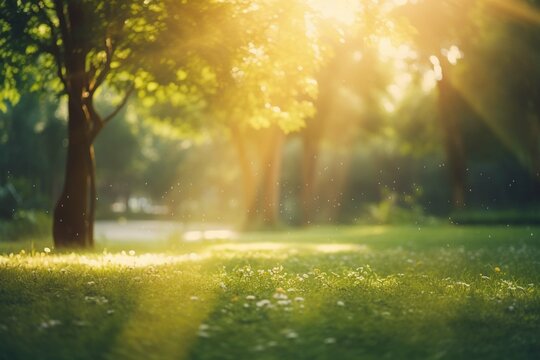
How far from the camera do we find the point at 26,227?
75.5ft

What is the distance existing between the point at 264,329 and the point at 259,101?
322 inches

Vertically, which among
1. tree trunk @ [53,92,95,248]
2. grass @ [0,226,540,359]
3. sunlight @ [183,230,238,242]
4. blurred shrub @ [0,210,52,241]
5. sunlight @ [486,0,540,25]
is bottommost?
sunlight @ [183,230,238,242]

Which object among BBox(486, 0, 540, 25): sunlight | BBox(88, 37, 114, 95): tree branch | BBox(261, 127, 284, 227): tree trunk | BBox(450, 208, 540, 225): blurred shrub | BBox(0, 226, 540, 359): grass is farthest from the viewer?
BBox(261, 127, 284, 227): tree trunk

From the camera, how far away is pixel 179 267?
34.5 feet

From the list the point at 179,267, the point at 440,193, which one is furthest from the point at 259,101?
the point at 440,193

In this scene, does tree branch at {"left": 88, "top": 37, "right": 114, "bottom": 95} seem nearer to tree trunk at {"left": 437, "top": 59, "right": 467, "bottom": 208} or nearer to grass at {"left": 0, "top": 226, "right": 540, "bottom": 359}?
grass at {"left": 0, "top": 226, "right": 540, "bottom": 359}

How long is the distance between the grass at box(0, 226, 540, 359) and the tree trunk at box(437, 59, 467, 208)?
23.7m

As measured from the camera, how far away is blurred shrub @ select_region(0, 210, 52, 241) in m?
22.6

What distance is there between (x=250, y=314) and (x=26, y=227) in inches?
738

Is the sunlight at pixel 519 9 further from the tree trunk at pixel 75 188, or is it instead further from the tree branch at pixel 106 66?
the tree trunk at pixel 75 188

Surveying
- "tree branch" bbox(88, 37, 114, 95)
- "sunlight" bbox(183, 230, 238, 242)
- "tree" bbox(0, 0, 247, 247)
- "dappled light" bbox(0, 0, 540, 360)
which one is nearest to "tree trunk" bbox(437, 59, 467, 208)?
"dappled light" bbox(0, 0, 540, 360)

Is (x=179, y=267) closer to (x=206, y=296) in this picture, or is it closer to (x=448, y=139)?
(x=206, y=296)

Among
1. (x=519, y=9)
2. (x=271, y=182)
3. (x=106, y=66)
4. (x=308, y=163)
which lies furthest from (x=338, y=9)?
(x=308, y=163)

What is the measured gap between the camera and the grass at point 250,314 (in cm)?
596
